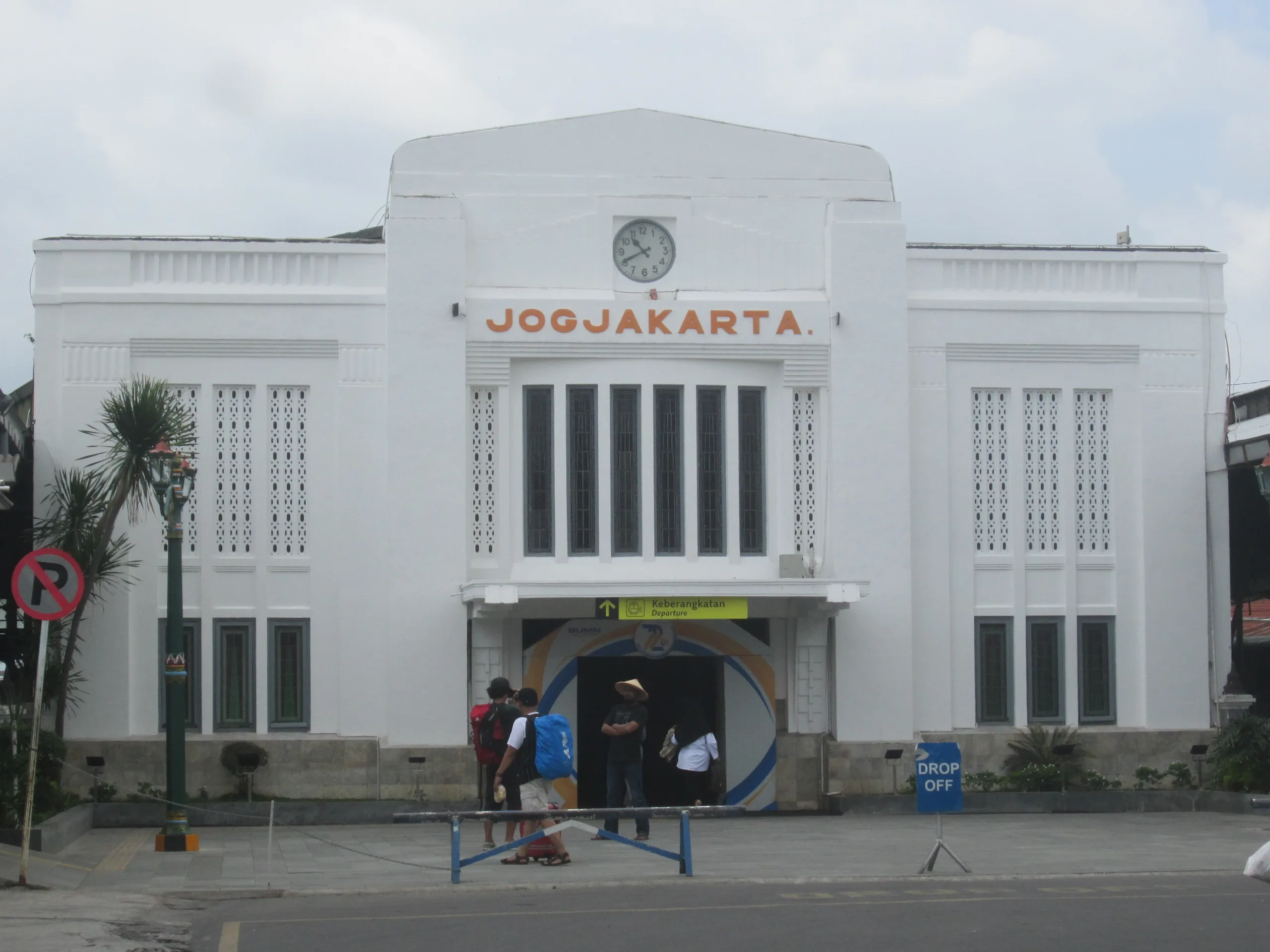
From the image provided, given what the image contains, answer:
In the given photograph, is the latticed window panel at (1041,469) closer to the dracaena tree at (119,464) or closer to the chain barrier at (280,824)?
the chain barrier at (280,824)

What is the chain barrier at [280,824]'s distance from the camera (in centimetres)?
1586

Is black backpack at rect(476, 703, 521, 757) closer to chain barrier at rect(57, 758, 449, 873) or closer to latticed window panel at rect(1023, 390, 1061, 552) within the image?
chain barrier at rect(57, 758, 449, 873)

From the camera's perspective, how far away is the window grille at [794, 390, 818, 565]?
2236 cm

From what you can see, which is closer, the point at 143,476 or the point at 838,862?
the point at 838,862

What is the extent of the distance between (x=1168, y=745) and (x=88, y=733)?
14141 millimetres

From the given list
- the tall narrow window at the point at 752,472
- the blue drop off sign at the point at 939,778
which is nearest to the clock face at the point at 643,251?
the tall narrow window at the point at 752,472

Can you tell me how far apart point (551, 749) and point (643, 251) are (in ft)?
29.8

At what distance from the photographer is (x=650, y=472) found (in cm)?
2195

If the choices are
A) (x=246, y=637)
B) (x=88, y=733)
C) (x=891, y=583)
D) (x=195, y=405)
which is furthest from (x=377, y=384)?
(x=891, y=583)

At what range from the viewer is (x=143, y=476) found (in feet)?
65.1

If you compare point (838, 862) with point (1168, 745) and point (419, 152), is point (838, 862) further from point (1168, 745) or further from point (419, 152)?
point (419, 152)

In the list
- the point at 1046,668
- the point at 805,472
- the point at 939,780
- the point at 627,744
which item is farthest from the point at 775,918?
the point at 1046,668

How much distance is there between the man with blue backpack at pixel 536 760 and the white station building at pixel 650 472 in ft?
18.1

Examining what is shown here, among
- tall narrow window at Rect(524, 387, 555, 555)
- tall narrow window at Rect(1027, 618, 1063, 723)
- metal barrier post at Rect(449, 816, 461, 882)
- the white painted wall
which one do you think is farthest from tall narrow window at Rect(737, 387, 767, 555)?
metal barrier post at Rect(449, 816, 461, 882)
